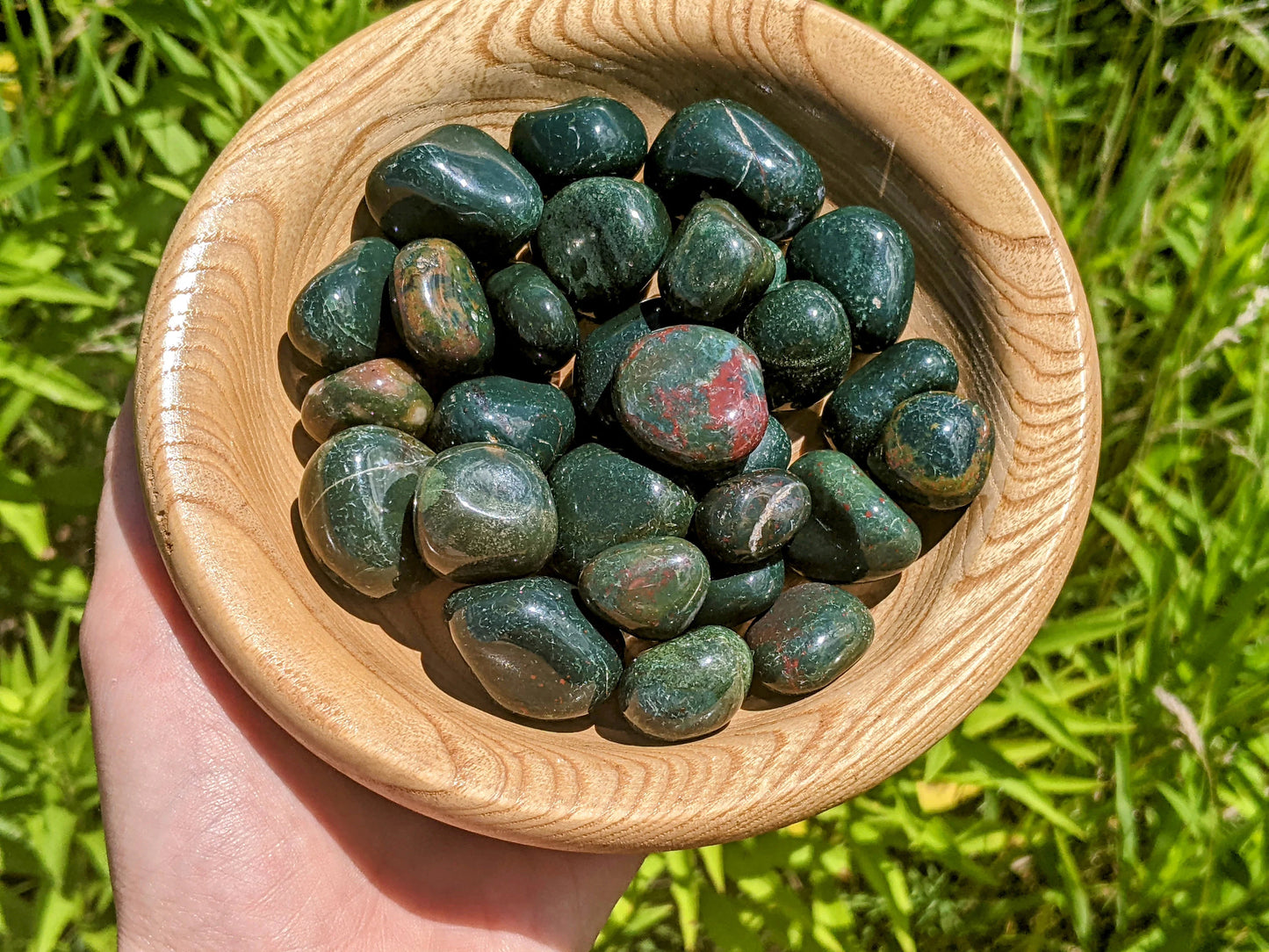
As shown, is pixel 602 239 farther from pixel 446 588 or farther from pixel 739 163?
pixel 446 588

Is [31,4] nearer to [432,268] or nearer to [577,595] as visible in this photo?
[432,268]

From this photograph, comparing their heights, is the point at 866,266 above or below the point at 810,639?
above

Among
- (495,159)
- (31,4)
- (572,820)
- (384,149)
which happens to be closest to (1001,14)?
(495,159)

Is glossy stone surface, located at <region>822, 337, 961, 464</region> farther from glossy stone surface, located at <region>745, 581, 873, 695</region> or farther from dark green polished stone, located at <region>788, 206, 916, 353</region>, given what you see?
glossy stone surface, located at <region>745, 581, 873, 695</region>

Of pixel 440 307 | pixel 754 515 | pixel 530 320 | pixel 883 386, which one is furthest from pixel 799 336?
pixel 440 307

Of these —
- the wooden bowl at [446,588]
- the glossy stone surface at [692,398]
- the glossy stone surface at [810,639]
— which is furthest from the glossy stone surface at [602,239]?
the glossy stone surface at [810,639]

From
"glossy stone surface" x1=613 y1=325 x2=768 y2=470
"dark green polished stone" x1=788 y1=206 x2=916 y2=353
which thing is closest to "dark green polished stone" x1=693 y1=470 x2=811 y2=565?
"glossy stone surface" x1=613 y1=325 x2=768 y2=470
